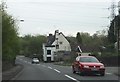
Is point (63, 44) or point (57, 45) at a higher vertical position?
point (63, 44)

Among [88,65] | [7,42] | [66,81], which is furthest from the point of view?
[7,42]

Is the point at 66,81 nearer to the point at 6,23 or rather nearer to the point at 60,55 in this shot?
the point at 6,23

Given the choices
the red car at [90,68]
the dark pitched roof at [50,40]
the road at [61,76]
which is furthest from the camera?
the dark pitched roof at [50,40]

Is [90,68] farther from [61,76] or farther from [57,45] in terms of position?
[57,45]

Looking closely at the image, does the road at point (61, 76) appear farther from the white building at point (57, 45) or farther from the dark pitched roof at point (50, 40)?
the dark pitched roof at point (50, 40)

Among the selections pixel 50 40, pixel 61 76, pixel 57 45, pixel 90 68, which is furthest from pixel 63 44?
pixel 61 76

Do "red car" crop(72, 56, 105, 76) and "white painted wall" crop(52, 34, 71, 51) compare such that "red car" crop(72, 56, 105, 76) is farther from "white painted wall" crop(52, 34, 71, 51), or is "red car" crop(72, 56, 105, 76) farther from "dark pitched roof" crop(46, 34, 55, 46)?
"dark pitched roof" crop(46, 34, 55, 46)

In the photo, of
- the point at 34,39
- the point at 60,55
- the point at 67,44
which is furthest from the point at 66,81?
the point at 34,39

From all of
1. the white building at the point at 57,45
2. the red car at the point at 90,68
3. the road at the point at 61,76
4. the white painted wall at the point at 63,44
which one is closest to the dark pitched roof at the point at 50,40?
the white building at the point at 57,45

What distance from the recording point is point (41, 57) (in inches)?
5704

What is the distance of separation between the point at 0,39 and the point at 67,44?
107211 mm

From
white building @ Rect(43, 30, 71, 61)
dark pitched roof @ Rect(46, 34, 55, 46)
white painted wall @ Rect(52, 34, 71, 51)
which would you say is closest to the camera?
white building @ Rect(43, 30, 71, 61)

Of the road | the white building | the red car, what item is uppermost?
the white building

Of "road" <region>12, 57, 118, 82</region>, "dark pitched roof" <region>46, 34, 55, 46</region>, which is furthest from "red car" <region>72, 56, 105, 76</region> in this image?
"dark pitched roof" <region>46, 34, 55, 46</region>
